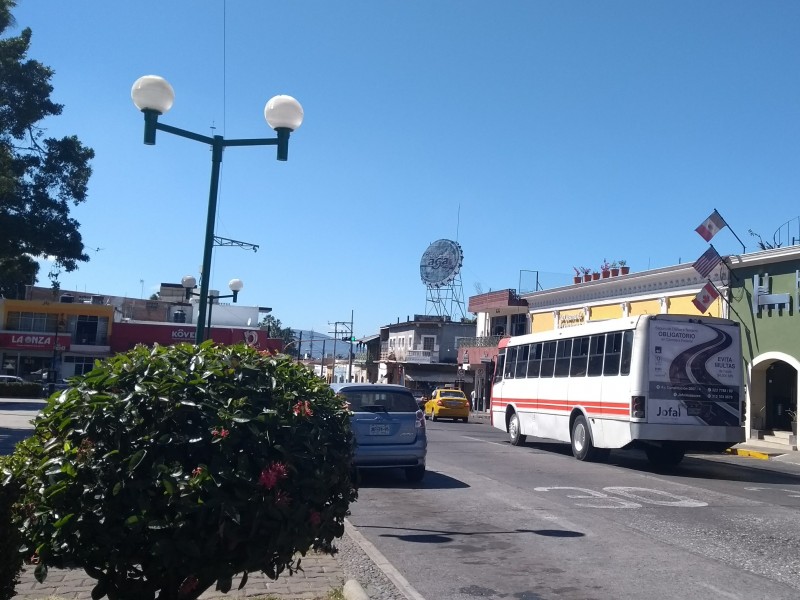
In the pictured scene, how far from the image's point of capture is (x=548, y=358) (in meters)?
20.6

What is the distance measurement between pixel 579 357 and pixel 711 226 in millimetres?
10726

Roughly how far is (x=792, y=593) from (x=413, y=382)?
64.3 meters

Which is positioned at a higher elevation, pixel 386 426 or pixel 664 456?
pixel 386 426

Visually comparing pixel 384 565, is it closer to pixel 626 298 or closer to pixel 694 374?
pixel 694 374

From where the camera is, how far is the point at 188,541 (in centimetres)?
425

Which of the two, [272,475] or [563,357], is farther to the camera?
[563,357]

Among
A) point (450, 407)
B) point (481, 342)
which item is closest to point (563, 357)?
point (450, 407)

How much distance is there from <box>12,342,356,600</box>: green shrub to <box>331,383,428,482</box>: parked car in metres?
8.20

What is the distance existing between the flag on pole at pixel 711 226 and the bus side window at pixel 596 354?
10714mm

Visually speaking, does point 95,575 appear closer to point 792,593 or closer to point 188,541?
point 188,541

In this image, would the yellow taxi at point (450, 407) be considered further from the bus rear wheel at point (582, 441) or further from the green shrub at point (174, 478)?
the green shrub at point (174, 478)

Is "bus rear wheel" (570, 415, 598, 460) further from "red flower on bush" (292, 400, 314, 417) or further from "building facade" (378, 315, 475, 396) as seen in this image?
"building facade" (378, 315, 475, 396)

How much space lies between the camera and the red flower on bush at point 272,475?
438 cm

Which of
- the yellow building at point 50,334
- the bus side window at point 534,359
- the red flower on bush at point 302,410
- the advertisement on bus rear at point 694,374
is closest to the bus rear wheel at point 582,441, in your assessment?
the advertisement on bus rear at point 694,374
